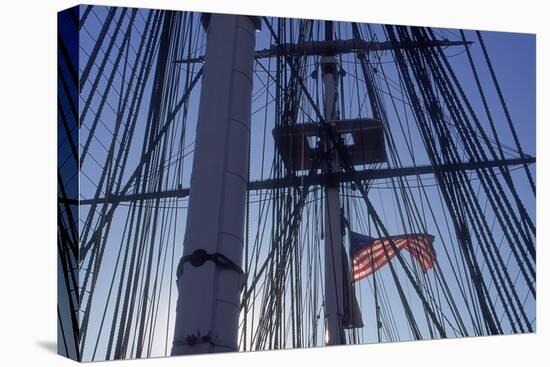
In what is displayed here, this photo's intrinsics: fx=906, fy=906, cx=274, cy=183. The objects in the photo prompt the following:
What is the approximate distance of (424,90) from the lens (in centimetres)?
646

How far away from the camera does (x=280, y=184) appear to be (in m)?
5.72

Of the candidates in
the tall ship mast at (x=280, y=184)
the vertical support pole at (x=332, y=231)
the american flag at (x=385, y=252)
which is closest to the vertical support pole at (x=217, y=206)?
the tall ship mast at (x=280, y=184)

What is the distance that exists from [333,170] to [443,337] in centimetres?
135

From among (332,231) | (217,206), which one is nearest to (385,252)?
(332,231)

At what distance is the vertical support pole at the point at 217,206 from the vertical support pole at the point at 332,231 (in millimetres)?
1855

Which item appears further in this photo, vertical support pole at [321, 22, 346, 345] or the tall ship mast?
vertical support pole at [321, 22, 346, 345]

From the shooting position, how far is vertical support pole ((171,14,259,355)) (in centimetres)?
373

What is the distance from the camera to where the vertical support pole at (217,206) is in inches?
147

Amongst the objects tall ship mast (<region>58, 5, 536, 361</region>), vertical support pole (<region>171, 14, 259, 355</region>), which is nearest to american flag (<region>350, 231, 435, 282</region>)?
tall ship mast (<region>58, 5, 536, 361</region>)

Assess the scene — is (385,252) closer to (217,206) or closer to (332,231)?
(332,231)

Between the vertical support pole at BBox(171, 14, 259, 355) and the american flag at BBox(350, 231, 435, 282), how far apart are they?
198 cm

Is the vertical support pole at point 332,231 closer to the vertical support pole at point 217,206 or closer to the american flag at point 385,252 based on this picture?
the american flag at point 385,252

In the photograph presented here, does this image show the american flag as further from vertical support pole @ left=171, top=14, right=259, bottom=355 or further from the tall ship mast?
vertical support pole @ left=171, top=14, right=259, bottom=355

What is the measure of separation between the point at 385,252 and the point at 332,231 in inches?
19.5
